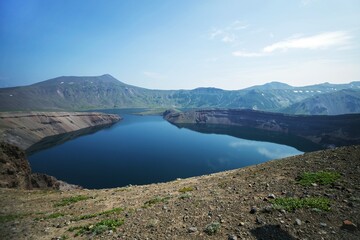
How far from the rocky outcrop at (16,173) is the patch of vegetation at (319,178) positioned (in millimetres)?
47058

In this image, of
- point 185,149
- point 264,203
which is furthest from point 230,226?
point 185,149

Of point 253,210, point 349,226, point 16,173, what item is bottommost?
point 16,173

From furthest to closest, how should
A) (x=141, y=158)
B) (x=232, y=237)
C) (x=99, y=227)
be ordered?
(x=141, y=158)
(x=99, y=227)
(x=232, y=237)

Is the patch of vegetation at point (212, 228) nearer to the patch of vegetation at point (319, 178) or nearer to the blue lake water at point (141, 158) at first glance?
the patch of vegetation at point (319, 178)

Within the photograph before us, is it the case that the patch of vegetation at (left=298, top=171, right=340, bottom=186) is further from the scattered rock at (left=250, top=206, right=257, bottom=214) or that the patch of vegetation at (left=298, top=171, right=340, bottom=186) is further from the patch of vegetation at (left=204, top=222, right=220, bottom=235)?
the patch of vegetation at (left=204, top=222, right=220, bottom=235)

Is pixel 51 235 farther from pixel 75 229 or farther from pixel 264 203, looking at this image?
pixel 264 203

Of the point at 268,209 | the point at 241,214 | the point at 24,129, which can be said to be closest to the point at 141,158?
the point at 24,129

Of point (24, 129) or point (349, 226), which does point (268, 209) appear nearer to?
point (349, 226)

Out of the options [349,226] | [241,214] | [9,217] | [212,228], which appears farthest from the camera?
[9,217]

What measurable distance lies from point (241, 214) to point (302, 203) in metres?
3.84

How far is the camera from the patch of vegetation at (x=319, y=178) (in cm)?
1678

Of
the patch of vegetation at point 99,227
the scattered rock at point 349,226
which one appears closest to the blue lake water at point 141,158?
the patch of vegetation at point 99,227

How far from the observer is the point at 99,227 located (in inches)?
555

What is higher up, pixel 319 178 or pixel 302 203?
pixel 319 178
